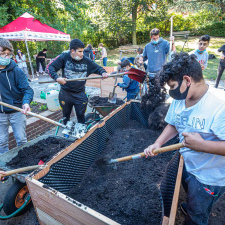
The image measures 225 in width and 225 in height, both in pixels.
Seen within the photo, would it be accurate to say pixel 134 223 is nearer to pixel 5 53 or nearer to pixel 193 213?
pixel 193 213

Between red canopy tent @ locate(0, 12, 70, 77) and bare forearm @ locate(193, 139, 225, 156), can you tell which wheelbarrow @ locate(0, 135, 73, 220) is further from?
red canopy tent @ locate(0, 12, 70, 77)

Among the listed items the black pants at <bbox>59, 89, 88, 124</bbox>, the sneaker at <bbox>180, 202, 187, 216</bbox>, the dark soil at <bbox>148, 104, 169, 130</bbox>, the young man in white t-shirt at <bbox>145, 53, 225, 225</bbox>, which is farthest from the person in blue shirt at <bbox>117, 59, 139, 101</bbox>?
the sneaker at <bbox>180, 202, 187, 216</bbox>

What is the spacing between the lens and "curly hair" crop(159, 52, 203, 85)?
125 cm

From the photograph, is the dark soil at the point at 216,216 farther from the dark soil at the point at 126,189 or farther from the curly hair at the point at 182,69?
the curly hair at the point at 182,69

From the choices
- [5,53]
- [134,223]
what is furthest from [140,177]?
[5,53]

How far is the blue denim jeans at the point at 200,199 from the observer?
4.50 feet

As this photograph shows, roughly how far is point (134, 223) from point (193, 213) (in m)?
0.59

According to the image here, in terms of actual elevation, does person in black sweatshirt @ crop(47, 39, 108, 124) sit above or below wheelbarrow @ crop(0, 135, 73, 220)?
above

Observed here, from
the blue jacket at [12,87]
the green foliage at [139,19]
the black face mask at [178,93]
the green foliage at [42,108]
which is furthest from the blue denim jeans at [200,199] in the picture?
the green foliage at [139,19]

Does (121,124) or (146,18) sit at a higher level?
(146,18)

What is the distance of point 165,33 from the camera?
25922 millimetres

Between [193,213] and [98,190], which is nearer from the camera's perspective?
[193,213]

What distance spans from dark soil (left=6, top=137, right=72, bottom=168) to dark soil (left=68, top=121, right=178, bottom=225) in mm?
615

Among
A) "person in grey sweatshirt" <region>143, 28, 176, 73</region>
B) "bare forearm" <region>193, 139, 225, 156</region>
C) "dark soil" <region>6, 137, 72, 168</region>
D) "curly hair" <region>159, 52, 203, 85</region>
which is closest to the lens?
"bare forearm" <region>193, 139, 225, 156</region>
